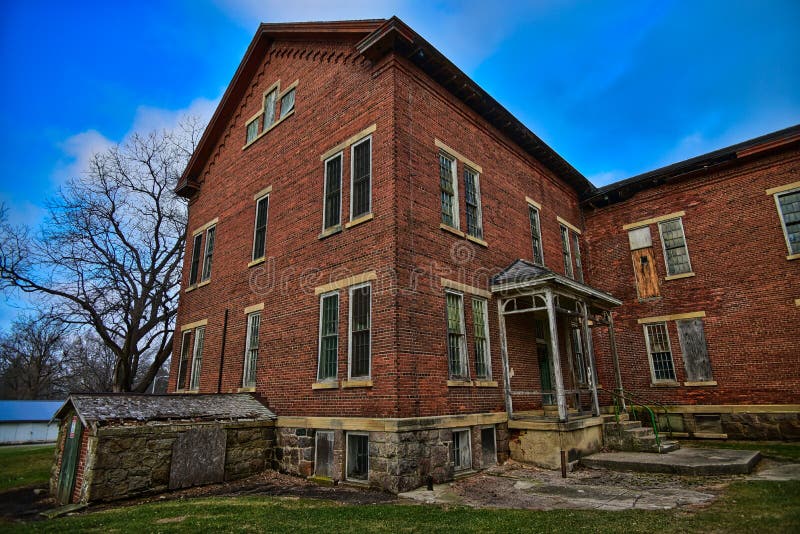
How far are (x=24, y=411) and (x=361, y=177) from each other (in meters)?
41.9

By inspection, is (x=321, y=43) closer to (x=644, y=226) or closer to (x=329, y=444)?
(x=329, y=444)

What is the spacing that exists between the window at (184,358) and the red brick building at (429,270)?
8 centimetres

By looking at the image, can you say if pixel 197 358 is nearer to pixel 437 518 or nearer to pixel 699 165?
pixel 437 518

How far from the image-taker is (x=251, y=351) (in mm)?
13883

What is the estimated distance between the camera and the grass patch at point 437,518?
6059 mm

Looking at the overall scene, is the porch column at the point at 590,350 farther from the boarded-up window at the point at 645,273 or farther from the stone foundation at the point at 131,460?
the stone foundation at the point at 131,460

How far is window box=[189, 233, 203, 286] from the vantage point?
59.3ft

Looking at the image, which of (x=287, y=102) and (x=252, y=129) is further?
(x=252, y=129)

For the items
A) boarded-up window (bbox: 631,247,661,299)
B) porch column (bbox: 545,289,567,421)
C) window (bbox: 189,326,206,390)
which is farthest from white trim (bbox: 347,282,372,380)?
boarded-up window (bbox: 631,247,661,299)

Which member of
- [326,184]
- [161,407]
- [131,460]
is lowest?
[131,460]

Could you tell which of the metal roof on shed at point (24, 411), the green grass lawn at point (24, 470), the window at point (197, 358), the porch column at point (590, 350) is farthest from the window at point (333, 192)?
the metal roof on shed at point (24, 411)

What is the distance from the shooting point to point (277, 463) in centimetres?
1164

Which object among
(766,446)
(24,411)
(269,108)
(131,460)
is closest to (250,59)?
(269,108)

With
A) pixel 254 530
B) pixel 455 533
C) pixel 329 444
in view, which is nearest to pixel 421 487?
pixel 329 444
